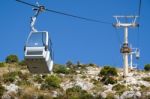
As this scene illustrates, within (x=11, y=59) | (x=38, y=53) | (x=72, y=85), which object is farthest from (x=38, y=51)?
(x=11, y=59)

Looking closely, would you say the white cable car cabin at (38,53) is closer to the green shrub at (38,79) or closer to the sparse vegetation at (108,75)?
the sparse vegetation at (108,75)

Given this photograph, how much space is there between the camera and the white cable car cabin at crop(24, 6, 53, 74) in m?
21.1

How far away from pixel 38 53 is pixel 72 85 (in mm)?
39994

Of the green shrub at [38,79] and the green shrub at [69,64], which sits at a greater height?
the green shrub at [69,64]

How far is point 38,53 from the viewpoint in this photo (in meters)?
21.1

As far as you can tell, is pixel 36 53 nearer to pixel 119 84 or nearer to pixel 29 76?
pixel 119 84

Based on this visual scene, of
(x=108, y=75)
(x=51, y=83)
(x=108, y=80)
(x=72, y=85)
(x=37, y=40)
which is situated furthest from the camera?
(x=108, y=75)

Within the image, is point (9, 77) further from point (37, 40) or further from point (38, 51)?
point (38, 51)

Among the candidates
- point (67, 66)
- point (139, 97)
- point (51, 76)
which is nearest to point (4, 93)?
point (51, 76)

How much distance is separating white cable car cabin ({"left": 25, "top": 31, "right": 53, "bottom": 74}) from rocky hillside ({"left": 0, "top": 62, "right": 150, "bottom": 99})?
1282 inches

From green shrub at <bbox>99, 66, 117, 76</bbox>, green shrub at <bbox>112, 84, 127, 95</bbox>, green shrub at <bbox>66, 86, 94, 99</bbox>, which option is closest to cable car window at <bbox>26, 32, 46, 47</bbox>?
green shrub at <bbox>66, 86, 94, 99</bbox>

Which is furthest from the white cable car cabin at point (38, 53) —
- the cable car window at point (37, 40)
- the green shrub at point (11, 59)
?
the green shrub at point (11, 59)

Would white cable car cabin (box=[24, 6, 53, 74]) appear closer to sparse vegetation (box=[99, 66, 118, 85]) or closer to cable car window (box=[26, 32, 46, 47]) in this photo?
cable car window (box=[26, 32, 46, 47])

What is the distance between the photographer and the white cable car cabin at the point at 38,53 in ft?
69.2
